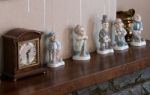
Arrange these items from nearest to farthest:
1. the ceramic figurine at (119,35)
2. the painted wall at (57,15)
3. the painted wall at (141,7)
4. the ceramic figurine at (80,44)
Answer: the painted wall at (57,15) < the ceramic figurine at (80,44) < the ceramic figurine at (119,35) < the painted wall at (141,7)

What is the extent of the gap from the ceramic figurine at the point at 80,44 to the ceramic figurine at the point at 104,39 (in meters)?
0.11

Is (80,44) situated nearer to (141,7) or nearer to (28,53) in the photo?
(28,53)

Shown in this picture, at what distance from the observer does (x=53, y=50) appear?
5.03ft

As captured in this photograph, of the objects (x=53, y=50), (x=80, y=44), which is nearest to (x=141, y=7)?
(x=80, y=44)

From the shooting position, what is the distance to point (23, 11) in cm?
144

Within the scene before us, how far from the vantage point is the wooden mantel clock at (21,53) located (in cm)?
135

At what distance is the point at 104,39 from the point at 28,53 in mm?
486

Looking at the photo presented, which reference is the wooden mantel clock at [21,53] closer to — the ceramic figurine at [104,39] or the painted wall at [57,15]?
the painted wall at [57,15]

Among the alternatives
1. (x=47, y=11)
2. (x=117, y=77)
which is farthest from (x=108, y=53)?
(x=47, y=11)

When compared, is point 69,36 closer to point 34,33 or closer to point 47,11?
point 47,11

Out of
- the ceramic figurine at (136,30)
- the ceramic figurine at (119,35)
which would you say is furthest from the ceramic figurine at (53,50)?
the ceramic figurine at (136,30)

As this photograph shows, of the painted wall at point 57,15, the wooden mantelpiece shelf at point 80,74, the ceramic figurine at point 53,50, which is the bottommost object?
the wooden mantelpiece shelf at point 80,74

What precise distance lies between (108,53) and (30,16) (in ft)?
1.70

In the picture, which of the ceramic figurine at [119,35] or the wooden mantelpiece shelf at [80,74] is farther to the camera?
the ceramic figurine at [119,35]
